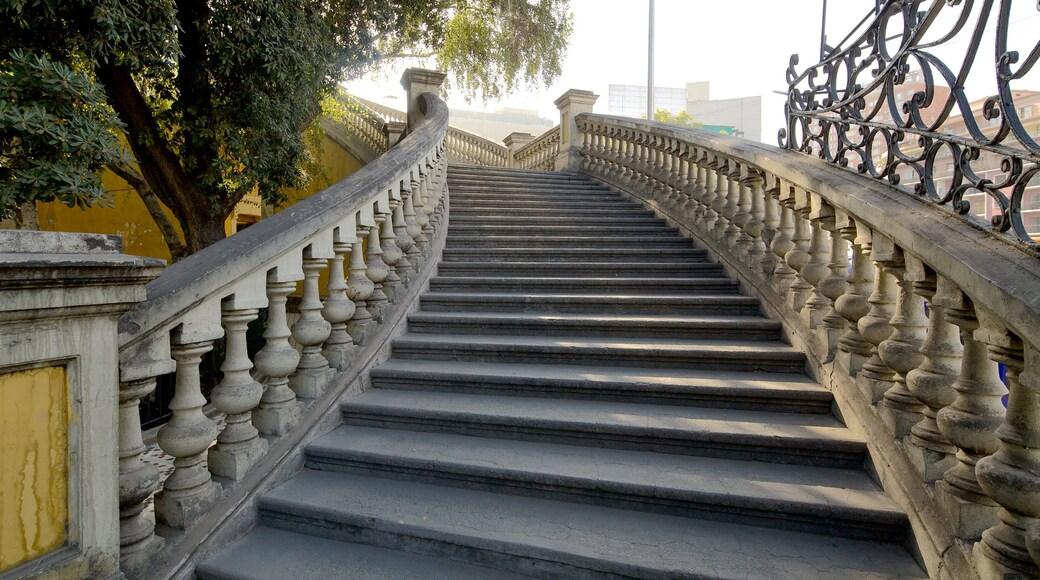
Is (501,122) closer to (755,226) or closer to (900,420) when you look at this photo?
(755,226)

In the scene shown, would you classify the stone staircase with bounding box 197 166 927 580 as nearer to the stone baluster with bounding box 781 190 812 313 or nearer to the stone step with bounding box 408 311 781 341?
the stone step with bounding box 408 311 781 341

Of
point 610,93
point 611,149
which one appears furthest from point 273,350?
point 610,93

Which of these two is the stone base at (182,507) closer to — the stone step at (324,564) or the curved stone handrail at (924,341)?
the stone step at (324,564)

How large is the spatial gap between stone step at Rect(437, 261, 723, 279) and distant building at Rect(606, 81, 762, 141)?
49079 millimetres

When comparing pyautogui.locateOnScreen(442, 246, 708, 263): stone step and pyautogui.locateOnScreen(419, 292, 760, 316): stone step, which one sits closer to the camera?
pyautogui.locateOnScreen(419, 292, 760, 316): stone step

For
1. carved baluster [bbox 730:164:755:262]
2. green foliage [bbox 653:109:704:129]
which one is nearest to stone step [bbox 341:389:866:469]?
carved baluster [bbox 730:164:755:262]

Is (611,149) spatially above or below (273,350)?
above

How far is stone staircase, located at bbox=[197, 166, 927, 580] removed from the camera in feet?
7.16

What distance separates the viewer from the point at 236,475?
8.11ft

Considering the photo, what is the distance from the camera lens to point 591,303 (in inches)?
171

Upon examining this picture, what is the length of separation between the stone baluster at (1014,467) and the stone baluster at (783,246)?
200 cm

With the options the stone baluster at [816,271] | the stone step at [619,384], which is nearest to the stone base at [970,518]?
the stone step at [619,384]

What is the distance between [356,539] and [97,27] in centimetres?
391

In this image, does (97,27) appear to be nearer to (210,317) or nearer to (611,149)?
(210,317)
